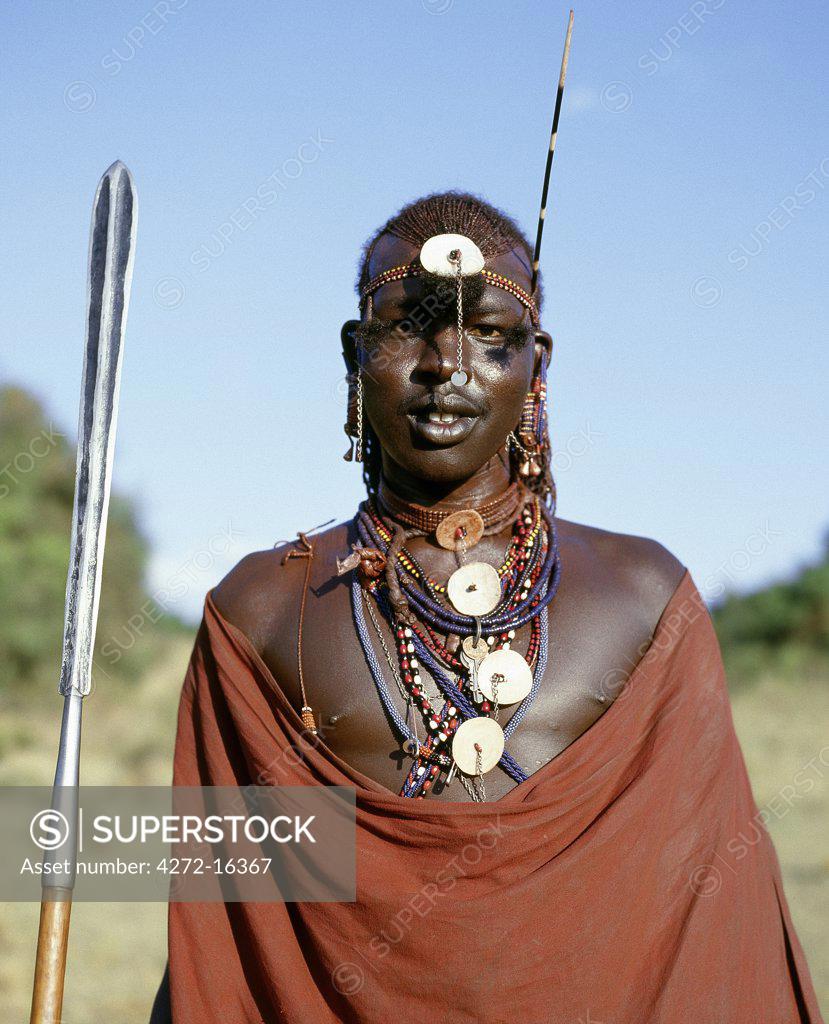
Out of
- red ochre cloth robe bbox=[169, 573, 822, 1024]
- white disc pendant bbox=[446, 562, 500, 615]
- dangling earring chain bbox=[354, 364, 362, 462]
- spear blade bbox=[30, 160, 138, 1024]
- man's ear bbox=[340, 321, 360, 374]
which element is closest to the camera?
spear blade bbox=[30, 160, 138, 1024]

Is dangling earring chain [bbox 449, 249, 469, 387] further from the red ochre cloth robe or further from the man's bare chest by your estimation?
the red ochre cloth robe

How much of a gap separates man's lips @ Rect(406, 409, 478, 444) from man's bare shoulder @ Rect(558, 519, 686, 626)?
427 mm

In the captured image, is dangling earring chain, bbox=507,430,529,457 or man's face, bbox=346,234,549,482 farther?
dangling earring chain, bbox=507,430,529,457

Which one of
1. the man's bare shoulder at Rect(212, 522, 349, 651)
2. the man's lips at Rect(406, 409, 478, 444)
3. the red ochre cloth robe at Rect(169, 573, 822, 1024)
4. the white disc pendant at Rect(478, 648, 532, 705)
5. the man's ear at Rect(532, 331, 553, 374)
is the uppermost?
the man's ear at Rect(532, 331, 553, 374)

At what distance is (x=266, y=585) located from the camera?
8.56 ft

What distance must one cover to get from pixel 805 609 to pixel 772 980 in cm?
1488

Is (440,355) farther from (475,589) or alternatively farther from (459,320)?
(475,589)

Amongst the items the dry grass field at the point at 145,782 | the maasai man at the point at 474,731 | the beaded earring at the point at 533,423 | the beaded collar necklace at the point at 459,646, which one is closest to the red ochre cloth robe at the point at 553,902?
the maasai man at the point at 474,731

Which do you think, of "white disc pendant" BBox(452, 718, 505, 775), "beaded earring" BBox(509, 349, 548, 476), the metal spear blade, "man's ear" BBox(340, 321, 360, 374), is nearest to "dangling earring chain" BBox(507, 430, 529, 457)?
"beaded earring" BBox(509, 349, 548, 476)

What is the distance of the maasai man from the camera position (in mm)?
2189

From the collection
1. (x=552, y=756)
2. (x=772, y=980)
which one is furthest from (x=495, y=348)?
(x=772, y=980)

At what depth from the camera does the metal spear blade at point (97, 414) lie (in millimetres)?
2080

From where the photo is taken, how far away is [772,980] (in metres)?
2.32

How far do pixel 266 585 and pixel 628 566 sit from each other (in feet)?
2.83
